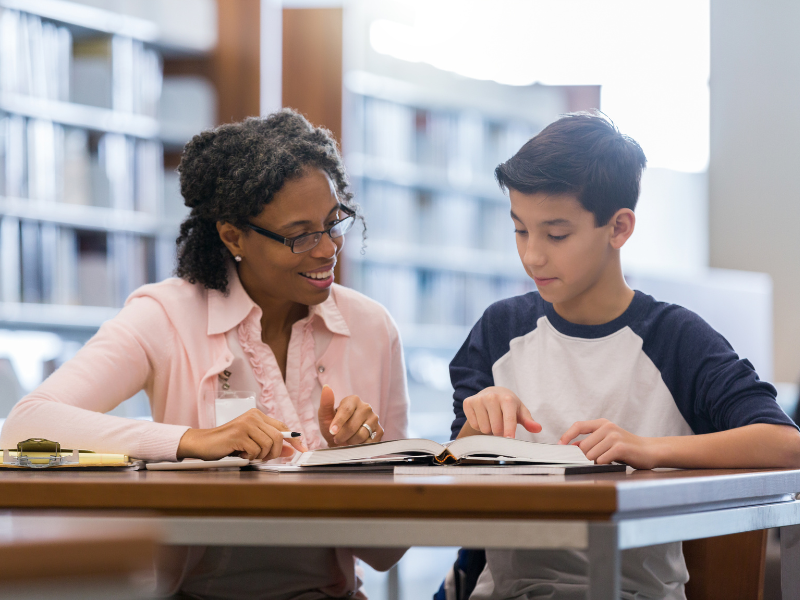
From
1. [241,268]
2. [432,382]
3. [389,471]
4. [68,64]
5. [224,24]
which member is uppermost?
[224,24]

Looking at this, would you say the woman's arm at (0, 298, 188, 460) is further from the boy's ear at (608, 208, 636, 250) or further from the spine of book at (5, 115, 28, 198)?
the spine of book at (5, 115, 28, 198)

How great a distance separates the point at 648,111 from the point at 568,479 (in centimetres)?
387

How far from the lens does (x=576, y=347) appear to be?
1.35 m

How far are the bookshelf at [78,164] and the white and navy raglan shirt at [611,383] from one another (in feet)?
6.82

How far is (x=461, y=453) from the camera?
958mm

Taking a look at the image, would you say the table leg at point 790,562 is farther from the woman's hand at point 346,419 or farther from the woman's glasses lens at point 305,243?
the woman's glasses lens at point 305,243

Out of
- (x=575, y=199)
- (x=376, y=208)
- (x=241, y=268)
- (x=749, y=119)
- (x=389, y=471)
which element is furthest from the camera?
(x=749, y=119)

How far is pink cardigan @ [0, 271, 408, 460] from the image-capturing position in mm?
1160

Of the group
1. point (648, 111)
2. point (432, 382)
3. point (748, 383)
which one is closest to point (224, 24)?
point (432, 382)

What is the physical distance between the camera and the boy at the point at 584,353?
111 cm

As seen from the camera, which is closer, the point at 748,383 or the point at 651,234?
the point at 748,383

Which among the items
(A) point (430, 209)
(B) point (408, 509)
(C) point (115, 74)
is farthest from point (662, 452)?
(A) point (430, 209)

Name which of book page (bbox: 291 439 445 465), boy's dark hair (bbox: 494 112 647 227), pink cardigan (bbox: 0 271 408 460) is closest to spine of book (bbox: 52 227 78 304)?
pink cardigan (bbox: 0 271 408 460)

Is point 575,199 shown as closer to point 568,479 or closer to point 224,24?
point 568,479
